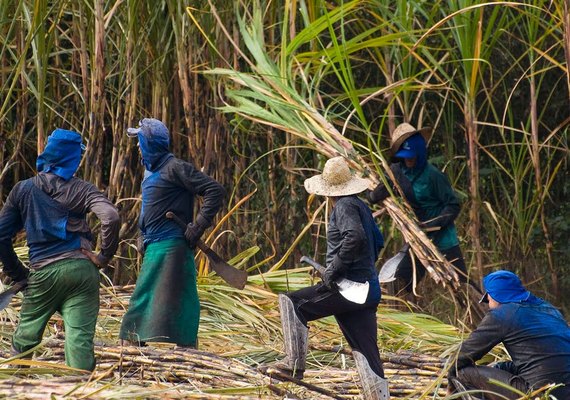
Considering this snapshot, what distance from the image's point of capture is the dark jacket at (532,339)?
5348 mm

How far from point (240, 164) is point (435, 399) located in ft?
12.9

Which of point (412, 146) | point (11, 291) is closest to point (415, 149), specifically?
point (412, 146)

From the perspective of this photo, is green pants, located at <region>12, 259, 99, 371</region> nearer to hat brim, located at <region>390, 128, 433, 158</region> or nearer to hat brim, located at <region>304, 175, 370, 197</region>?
hat brim, located at <region>304, 175, 370, 197</region>

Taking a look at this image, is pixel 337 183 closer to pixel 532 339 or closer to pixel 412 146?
pixel 532 339

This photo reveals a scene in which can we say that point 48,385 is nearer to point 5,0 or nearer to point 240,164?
point 5,0

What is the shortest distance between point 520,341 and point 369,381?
2.50ft

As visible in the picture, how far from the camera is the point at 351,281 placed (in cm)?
585

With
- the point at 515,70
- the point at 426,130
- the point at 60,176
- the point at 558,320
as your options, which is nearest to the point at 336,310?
the point at 558,320

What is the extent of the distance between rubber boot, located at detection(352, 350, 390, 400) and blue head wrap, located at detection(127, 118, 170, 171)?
66.2 inches

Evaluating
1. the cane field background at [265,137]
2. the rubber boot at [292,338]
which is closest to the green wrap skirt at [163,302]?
the cane field background at [265,137]

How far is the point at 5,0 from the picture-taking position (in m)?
7.57

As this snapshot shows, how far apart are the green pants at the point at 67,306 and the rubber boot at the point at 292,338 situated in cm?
95

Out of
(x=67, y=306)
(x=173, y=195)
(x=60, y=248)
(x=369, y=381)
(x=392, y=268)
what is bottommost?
(x=369, y=381)

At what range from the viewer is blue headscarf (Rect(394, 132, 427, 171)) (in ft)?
25.2
